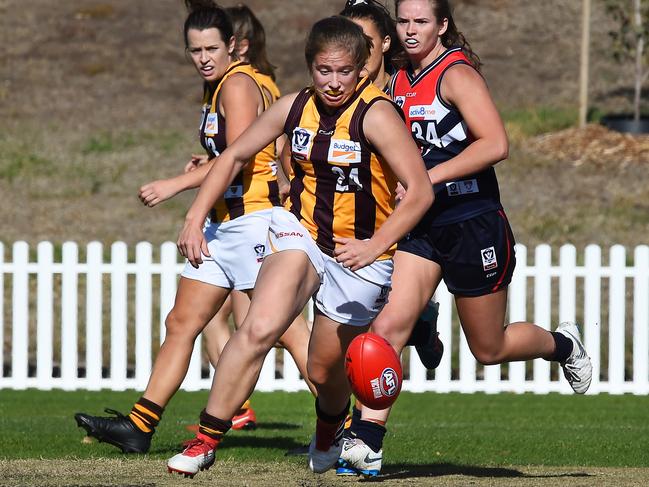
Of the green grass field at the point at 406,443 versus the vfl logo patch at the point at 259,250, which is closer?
the green grass field at the point at 406,443

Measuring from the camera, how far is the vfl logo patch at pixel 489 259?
19.0 ft

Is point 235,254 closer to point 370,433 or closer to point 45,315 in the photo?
point 370,433

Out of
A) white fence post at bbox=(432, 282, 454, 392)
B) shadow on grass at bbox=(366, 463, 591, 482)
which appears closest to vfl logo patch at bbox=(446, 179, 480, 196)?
shadow on grass at bbox=(366, 463, 591, 482)

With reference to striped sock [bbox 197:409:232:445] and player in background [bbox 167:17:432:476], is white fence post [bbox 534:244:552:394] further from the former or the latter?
striped sock [bbox 197:409:232:445]

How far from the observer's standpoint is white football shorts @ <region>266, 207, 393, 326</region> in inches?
210

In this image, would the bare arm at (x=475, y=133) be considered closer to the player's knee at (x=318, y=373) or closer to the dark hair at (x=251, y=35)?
the player's knee at (x=318, y=373)

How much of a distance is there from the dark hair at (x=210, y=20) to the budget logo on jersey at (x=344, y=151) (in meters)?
1.65

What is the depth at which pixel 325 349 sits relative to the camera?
556 cm

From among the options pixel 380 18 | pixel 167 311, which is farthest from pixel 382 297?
pixel 167 311

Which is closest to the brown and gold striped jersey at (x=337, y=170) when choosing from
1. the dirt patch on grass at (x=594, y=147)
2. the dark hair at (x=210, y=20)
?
the dark hair at (x=210, y=20)

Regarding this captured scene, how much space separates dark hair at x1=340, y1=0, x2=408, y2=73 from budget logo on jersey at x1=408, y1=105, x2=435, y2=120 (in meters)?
0.46

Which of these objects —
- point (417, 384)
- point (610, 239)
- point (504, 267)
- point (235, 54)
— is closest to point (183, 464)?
point (504, 267)

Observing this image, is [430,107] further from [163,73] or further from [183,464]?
[163,73]

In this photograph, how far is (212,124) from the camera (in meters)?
6.62
